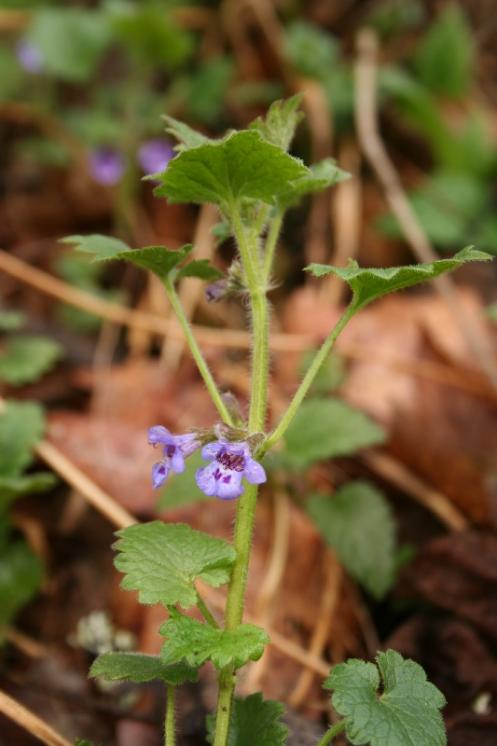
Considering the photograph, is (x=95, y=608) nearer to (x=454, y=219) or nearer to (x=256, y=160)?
(x=256, y=160)

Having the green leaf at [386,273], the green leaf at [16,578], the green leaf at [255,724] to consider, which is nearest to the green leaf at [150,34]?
the green leaf at [16,578]

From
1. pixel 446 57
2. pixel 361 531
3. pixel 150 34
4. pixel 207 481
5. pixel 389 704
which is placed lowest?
pixel 361 531

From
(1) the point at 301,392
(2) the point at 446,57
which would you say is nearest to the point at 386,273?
(1) the point at 301,392

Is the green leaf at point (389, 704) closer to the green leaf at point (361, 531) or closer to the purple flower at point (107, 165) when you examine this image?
the green leaf at point (361, 531)

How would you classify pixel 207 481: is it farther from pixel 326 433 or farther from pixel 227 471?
pixel 326 433

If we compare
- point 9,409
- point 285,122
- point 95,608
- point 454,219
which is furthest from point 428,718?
point 454,219

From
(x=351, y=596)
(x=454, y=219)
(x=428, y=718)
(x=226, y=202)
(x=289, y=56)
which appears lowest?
(x=351, y=596)

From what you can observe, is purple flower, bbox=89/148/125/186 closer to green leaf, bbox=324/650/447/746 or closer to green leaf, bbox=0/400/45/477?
green leaf, bbox=0/400/45/477
